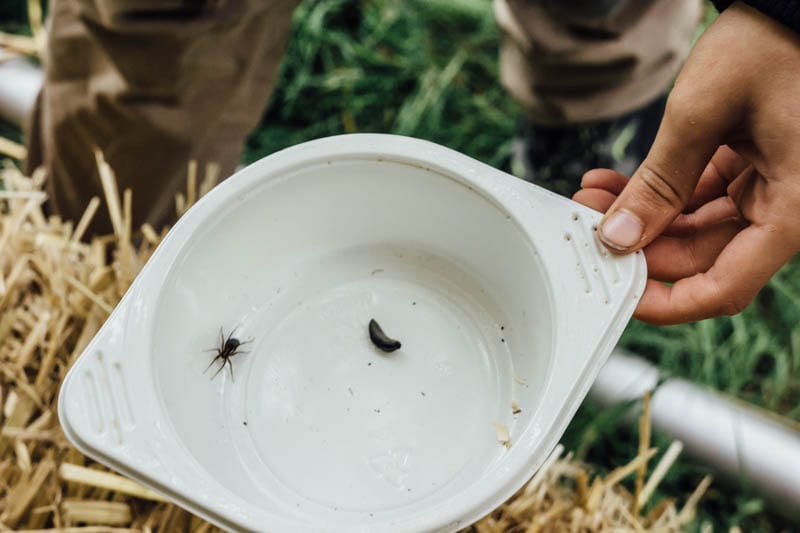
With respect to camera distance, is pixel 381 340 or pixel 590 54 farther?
pixel 590 54

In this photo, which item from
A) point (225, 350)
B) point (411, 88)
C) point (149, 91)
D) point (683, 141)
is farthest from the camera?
point (411, 88)

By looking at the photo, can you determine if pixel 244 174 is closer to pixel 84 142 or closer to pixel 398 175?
pixel 398 175

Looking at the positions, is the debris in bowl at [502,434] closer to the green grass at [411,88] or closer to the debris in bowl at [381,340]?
the debris in bowl at [381,340]

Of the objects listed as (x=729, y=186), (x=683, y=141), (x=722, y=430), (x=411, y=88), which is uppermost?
(x=683, y=141)

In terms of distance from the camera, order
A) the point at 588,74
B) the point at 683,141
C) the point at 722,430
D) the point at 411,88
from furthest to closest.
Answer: the point at 411,88
the point at 588,74
the point at 722,430
the point at 683,141

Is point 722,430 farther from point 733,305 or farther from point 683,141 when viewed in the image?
point 683,141

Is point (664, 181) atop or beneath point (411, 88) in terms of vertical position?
atop

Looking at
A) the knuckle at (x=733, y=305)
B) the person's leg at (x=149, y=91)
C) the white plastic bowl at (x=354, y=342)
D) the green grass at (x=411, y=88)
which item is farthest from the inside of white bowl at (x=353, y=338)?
the green grass at (x=411, y=88)

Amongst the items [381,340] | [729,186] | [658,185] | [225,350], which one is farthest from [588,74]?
[225,350]
